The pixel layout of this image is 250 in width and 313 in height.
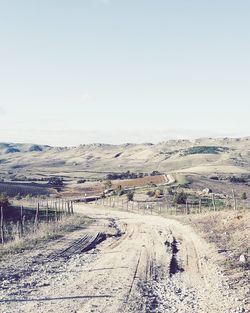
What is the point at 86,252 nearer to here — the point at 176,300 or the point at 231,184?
the point at 176,300

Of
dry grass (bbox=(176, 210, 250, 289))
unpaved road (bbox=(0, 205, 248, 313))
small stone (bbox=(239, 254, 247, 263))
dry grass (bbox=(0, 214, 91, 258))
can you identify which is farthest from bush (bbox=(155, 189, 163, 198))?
small stone (bbox=(239, 254, 247, 263))

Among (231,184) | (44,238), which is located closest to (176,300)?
(44,238)

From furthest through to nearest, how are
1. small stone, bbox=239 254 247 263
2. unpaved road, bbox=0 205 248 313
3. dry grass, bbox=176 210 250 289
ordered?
small stone, bbox=239 254 247 263 → dry grass, bbox=176 210 250 289 → unpaved road, bbox=0 205 248 313

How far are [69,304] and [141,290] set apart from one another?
379 cm

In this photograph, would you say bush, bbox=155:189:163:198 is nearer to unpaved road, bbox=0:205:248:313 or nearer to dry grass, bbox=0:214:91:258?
dry grass, bbox=0:214:91:258

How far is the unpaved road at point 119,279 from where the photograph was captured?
61.0 feet

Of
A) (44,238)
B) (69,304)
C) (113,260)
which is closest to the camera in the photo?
(69,304)

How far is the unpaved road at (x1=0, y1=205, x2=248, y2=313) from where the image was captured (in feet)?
61.0

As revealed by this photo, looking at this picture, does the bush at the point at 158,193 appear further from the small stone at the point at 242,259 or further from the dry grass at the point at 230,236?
the small stone at the point at 242,259

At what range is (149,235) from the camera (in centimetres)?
4075

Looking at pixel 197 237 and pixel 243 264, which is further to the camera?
pixel 197 237

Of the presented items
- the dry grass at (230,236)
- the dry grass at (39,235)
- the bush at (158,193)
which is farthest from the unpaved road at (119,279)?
the bush at (158,193)

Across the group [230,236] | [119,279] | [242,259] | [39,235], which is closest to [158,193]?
[230,236]

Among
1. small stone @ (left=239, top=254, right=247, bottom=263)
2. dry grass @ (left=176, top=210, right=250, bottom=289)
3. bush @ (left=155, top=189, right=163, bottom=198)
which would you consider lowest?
bush @ (left=155, top=189, right=163, bottom=198)
